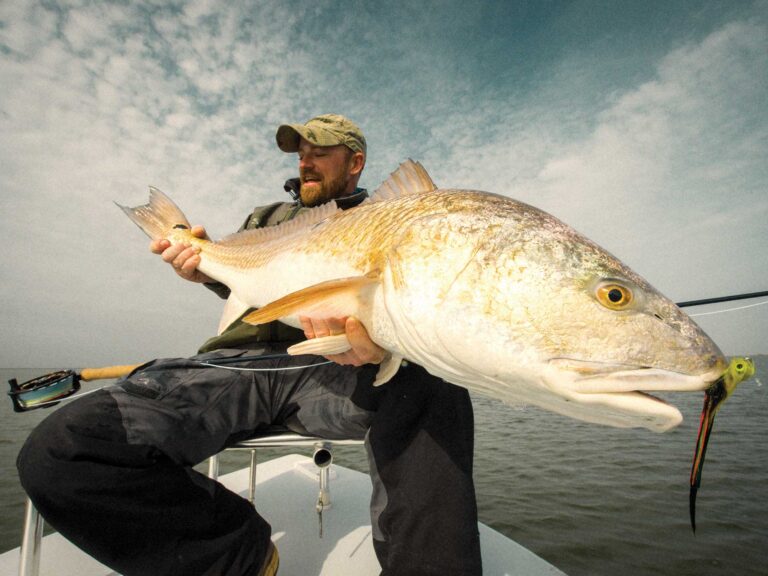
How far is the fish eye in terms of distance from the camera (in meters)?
1.28

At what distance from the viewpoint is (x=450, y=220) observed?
5.41ft

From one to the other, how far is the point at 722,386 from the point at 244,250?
9.30 feet

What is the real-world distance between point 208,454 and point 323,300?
1.29 metres

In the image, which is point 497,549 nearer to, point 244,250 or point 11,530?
point 244,250

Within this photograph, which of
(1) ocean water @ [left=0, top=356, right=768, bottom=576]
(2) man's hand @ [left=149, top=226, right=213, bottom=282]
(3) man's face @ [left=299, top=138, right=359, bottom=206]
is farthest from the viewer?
(1) ocean water @ [left=0, top=356, right=768, bottom=576]

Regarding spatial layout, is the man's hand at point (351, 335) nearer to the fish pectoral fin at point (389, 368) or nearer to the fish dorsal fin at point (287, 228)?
the fish pectoral fin at point (389, 368)

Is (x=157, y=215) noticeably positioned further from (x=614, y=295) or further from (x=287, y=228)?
(x=614, y=295)

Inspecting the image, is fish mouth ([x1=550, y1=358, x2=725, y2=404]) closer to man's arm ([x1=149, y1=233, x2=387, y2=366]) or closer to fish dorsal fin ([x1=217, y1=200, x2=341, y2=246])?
man's arm ([x1=149, y1=233, x2=387, y2=366])

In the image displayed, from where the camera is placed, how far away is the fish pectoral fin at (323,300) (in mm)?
1614

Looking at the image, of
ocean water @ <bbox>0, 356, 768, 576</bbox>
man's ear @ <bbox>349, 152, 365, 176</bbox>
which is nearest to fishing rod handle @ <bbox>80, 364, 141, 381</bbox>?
man's ear @ <bbox>349, 152, 365, 176</bbox>

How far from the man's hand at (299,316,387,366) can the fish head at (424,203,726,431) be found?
464 mm

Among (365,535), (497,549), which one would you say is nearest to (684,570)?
(497,549)

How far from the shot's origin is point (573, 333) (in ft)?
4.07

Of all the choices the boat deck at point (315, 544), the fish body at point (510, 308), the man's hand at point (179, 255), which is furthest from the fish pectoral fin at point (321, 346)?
the man's hand at point (179, 255)
